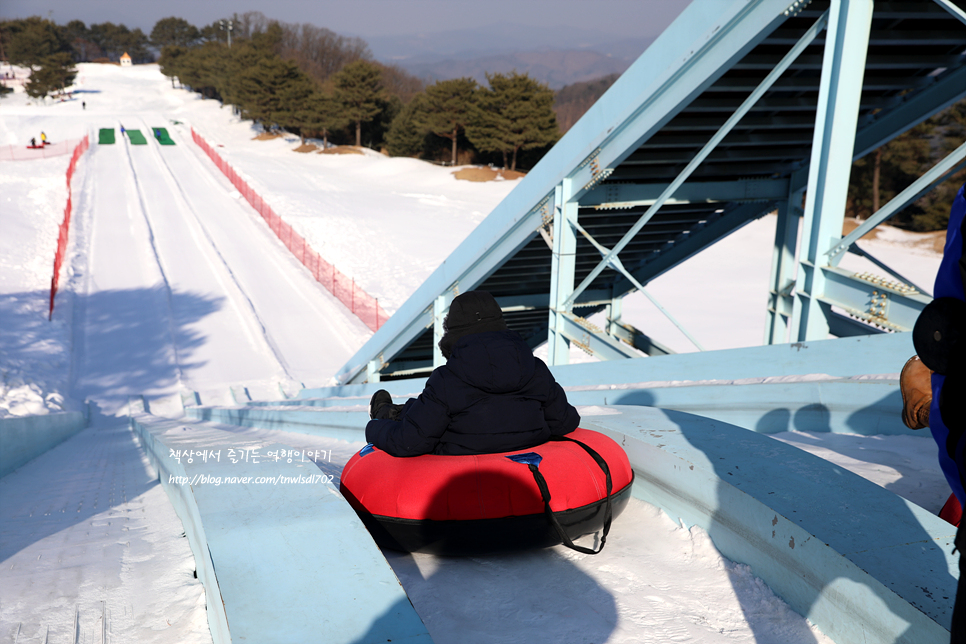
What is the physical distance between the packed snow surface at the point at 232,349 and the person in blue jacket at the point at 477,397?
1.55 feet

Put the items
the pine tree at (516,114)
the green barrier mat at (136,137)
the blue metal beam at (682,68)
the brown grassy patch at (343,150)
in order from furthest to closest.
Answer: the brown grassy patch at (343,150) < the green barrier mat at (136,137) < the pine tree at (516,114) < the blue metal beam at (682,68)

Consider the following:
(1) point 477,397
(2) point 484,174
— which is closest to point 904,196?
(1) point 477,397

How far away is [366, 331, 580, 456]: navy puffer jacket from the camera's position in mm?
2646

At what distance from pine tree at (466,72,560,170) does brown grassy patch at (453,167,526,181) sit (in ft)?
4.41

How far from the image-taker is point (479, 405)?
8.82 ft

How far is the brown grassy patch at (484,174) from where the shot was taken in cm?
3834

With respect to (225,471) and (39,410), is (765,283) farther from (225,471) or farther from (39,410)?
(225,471)

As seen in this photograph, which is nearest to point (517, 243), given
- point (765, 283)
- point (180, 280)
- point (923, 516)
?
point (923, 516)

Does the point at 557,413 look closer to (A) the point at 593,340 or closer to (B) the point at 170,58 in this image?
(A) the point at 593,340

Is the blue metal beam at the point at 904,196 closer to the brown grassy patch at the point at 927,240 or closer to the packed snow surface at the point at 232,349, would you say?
the packed snow surface at the point at 232,349

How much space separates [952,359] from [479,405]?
70.1 inches

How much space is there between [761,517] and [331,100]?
48608 mm

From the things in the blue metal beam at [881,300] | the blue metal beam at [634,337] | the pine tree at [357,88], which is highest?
the pine tree at [357,88]

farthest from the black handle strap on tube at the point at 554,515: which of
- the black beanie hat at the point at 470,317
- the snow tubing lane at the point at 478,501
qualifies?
the black beanie hat at the point at 470,317
